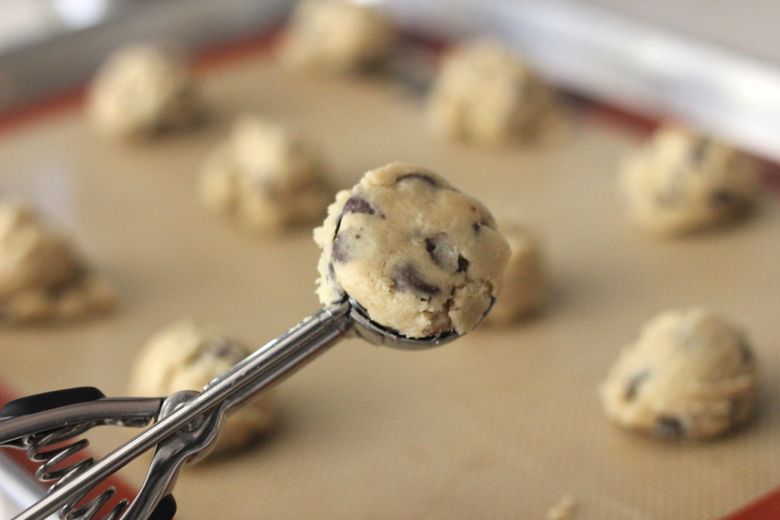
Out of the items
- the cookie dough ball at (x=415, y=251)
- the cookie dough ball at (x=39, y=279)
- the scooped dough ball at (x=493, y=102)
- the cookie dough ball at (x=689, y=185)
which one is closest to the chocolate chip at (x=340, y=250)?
the cookie dough ball at (x=415, y=251)

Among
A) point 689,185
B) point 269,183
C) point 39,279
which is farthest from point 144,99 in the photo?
point 689,185

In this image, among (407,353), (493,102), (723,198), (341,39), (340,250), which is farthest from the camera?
(341,39)

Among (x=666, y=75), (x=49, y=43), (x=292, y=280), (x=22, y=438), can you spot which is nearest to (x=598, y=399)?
(x=292, y=280)

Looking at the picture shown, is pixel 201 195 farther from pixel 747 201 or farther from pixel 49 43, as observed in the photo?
pixel 747 201

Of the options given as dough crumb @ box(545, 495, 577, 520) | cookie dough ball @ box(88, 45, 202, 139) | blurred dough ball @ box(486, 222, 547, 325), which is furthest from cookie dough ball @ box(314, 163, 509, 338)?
cookie dough ball @ box(88, 45, 202, 139)

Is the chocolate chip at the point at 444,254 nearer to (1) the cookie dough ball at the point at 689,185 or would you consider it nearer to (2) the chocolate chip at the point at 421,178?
(2) the chocolate chip at the point at 421,178

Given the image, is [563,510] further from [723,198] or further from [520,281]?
[723,198]
